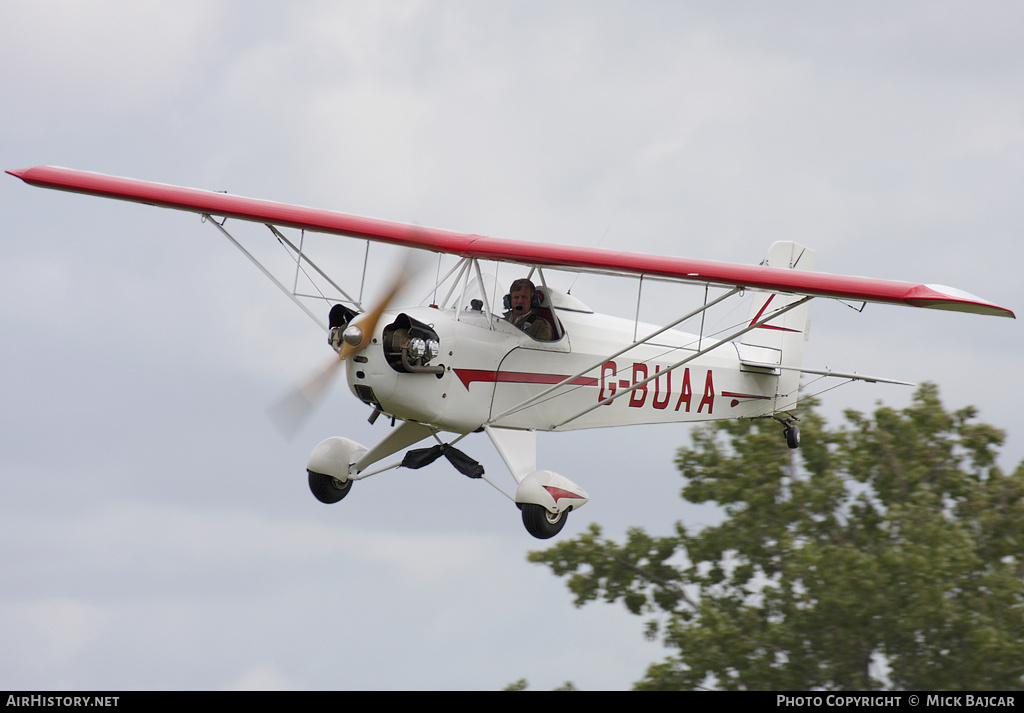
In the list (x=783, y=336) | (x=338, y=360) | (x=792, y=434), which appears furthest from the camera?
(x=783, y=336)

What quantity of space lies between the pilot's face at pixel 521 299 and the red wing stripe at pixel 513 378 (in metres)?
0.72

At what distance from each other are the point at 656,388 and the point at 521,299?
7.26 feet

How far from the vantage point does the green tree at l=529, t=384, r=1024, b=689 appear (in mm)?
21906

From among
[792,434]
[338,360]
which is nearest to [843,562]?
[792,434]

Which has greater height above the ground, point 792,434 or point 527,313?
point 792,434

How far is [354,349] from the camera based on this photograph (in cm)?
1059

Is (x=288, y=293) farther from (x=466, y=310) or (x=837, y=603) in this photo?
(x=837, y=603)

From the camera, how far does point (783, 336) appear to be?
16.2m

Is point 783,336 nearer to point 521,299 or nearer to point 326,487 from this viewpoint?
point 521,299

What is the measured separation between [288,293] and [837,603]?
14283mm

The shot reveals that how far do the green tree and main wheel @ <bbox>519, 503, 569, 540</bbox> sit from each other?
11820mm

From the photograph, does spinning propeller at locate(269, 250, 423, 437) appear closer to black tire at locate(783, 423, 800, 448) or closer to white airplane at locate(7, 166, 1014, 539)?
white airplane at locate(7, 166, 1014, 539)

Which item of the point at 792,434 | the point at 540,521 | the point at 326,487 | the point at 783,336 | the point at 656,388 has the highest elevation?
the point at 783,336

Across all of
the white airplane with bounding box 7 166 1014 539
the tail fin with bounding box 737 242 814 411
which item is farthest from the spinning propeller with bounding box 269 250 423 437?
the tail fin with bounding box 737 242 814 411
